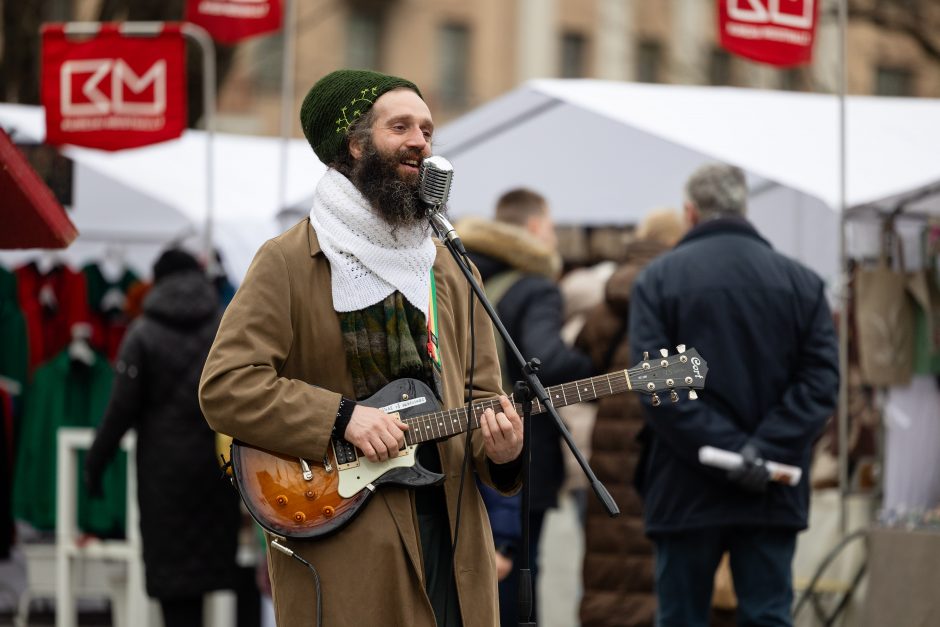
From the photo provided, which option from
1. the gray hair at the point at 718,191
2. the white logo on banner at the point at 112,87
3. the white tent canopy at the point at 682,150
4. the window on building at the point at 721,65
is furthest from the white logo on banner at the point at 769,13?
the window on building at the point at 721,65

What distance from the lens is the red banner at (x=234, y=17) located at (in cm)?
885

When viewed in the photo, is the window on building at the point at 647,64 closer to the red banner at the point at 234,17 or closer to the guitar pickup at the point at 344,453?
the red banner at the point at 234,17

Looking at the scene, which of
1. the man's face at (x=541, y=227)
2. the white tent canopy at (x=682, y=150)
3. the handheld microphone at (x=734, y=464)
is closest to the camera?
the handheld microphone at (x=734, y=464)

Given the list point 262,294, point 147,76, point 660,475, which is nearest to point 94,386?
point 147,76

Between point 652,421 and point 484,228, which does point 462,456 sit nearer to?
point 652,421

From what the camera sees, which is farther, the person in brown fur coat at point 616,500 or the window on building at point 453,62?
the window on building at point 453,62

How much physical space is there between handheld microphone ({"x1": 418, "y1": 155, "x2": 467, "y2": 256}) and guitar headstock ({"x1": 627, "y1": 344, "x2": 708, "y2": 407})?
0.54m

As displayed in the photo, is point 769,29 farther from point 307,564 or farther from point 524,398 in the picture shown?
point 307,564

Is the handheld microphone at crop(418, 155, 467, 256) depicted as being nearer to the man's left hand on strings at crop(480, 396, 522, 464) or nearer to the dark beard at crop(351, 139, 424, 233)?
the dark beard at crop(351, 139, 424, 233)

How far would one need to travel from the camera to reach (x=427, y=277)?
3.96 meters

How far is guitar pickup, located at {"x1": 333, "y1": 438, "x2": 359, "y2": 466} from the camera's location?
3801mm

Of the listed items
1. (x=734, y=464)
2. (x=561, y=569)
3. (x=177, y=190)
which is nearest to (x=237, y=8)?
(x=177, y=190)

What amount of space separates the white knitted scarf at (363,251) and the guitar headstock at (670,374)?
55cm

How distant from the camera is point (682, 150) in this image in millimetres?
10320
